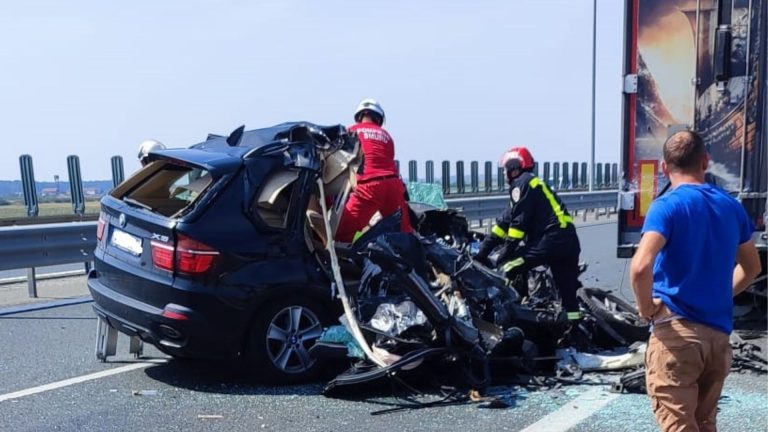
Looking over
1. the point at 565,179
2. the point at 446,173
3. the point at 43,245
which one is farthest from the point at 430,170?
the point at 43,245

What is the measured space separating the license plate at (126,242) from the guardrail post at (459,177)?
25.1 metres

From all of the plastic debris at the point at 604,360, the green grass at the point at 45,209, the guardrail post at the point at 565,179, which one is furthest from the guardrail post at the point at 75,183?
the guardrail post at the point at 565,179

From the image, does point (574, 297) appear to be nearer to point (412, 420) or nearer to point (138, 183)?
point (412, 420)

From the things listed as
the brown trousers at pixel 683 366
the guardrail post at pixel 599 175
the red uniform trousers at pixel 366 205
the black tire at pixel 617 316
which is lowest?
the guardrail post at pixel 599 175

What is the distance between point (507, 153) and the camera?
20.6 feet

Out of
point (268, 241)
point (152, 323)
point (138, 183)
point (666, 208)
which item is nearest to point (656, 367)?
point (666, 208)

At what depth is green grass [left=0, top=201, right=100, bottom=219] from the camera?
17.3m

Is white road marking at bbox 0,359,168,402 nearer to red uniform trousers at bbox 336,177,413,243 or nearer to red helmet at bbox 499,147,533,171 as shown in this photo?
red uniform trousers at bbox 336,177,413,243

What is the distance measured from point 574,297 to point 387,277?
1914mm

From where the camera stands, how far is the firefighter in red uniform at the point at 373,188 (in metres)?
5.73

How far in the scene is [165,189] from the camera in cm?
560

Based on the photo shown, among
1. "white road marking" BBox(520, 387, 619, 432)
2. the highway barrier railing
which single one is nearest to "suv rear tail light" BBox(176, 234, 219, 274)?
"white road marking" BBox(520, 387, 619, 432)

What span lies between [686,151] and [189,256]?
9.87 feet

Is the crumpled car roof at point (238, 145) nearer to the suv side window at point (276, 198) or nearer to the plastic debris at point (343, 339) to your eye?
the suv side window at point (276, 198)
